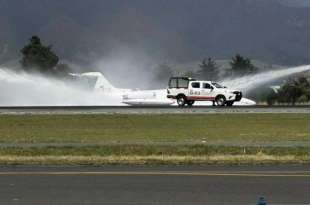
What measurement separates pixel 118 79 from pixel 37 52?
39155 mm

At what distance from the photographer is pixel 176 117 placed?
152 ft

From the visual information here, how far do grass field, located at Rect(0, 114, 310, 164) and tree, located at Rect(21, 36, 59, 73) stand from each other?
286ft

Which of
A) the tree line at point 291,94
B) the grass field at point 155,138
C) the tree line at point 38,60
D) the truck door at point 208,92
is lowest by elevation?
the grass field at point 155,138

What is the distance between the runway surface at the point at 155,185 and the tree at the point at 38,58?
11681cm

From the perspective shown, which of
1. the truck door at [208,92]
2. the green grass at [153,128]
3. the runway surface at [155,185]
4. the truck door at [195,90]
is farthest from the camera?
the truck door at [195,90]

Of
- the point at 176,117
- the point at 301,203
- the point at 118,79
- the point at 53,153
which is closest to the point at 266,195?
the point at 301,203

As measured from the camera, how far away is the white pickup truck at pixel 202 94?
211 feet

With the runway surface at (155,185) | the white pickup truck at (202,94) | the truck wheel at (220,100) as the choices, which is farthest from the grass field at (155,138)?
the truck wheel at (220,100)

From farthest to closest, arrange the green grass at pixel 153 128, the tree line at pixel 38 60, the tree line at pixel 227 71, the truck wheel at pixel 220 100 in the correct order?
1. the tree line at pixel 227 71
2. the tree line at pixel 38 60
3. the truck wheel at pixel 220 100
4. the green grass at pixel 153 128

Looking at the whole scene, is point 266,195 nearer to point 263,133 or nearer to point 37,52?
point 263,133

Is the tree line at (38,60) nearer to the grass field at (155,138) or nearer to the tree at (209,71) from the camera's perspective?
the tree at (209,71)

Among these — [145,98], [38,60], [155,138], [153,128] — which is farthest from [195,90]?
[38,60]

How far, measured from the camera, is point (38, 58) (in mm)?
133875

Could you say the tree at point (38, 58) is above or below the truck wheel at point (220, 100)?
above
